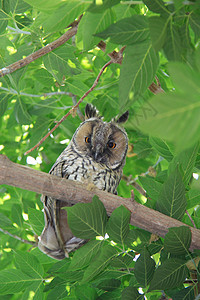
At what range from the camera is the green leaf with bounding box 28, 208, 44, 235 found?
239 centimetres

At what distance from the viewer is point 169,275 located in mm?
1514

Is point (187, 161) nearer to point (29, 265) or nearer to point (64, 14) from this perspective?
point (64, 14)

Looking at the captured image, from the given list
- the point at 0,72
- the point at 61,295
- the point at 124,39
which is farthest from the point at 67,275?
the point at 124,39

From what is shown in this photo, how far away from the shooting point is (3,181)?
158 cm

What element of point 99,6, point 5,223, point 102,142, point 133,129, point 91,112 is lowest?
point 5,223

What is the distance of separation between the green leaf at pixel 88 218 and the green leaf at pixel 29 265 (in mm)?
751

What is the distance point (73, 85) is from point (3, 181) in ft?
4.50

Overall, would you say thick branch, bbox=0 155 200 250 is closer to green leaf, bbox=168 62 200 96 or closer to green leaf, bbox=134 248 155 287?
green leaf, bbox=134 248 155 287

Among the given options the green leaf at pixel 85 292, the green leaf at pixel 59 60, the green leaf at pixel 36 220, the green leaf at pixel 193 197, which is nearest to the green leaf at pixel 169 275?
the green leaf at pixel 193 197

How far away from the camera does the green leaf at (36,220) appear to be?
239cm

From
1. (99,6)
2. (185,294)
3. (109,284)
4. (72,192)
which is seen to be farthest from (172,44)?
(109,284)

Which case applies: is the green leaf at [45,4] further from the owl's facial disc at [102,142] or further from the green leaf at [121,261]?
the owl's facial disc at [102,142]

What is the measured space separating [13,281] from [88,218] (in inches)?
37.4

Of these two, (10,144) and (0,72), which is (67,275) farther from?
(10,144)
